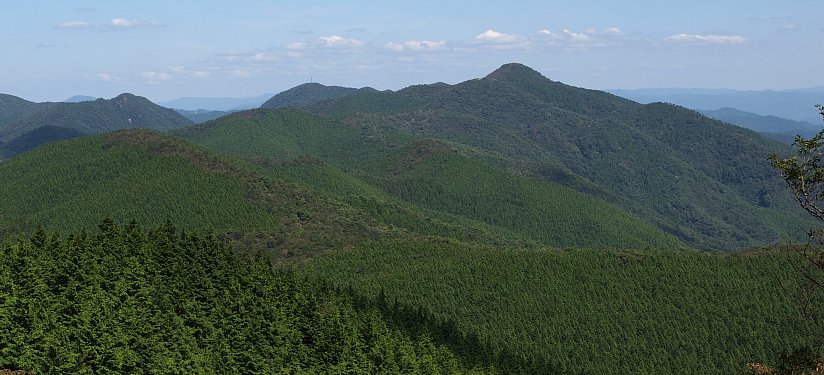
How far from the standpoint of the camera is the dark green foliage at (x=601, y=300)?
16038 centimetres

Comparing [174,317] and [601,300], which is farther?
[601,300]

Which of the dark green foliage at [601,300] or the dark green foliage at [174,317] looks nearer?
the dark green foliage at [174,317]

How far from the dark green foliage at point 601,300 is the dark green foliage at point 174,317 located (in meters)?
53.0

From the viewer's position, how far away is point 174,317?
254ft

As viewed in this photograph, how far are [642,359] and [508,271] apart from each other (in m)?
39.6

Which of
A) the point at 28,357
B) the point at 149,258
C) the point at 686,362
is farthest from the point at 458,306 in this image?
the point at 28,357

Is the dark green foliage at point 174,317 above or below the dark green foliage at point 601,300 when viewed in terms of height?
above

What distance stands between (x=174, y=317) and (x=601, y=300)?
124 metres

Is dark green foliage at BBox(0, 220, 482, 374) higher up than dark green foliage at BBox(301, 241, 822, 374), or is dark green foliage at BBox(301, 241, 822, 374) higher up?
dark green foliage at BBox(0, 220, 482, 374)

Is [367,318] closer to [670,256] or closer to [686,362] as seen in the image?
[686,362]

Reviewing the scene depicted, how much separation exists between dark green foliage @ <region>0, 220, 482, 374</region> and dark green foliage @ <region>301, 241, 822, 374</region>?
174 feet

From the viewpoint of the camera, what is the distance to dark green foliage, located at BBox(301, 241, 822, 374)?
16038cm

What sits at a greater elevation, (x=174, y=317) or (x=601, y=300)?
(x=174, y=317)

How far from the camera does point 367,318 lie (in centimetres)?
10406
